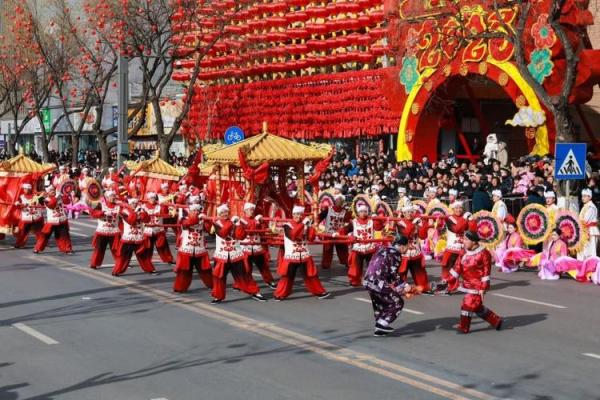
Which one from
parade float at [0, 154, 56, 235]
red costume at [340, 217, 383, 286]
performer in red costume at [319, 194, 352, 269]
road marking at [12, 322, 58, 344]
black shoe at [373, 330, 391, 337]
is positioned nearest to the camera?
road marking at [12, 322, 58, 344]

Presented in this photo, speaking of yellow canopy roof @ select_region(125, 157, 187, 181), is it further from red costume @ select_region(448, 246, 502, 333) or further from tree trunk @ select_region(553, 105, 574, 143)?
red costume @ select_region(448, 246, 502, 333)

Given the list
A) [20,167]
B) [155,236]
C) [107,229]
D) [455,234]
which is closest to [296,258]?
[455,234]

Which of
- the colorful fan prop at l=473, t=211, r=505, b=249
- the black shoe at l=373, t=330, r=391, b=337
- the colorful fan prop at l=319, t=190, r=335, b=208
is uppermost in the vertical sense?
the colorful fan prop at l=319, t=190, r=335, b=208

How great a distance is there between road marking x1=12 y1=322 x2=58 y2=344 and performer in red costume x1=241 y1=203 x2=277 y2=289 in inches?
163

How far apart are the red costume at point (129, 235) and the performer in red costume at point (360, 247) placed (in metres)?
3.89

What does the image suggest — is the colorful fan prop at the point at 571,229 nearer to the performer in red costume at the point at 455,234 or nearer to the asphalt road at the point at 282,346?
the asphalt road at the point at 282,346

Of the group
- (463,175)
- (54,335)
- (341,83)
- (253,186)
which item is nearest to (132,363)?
(54,335)

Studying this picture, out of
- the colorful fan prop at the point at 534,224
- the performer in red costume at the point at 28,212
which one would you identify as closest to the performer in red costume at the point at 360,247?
the colorful fan prop at the point at 534,224

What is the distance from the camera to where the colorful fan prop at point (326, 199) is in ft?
66.2

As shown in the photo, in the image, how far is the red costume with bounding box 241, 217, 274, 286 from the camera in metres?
16.4

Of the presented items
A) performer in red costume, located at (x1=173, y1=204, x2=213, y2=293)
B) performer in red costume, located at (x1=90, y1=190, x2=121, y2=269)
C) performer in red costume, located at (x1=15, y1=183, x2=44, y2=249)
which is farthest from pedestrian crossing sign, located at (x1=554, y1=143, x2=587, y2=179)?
performer in red costume, located at (x1=15, y1=183, x2=44, y2=249)

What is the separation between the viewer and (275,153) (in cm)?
1908

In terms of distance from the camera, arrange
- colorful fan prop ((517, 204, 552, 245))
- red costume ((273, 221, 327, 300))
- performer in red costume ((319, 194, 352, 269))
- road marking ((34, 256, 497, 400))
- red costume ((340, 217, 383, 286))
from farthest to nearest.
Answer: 1. performer in red costume ((319, 194, 352, 269))
2. colorful fan prop ((517, 204, 552, 245))
3. red costume ((340, 217, 383, 286))
4. red costume ((273, 221, 327, 300))
5. road marking ((34, 256, 497, 400))

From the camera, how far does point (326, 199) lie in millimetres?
20875
